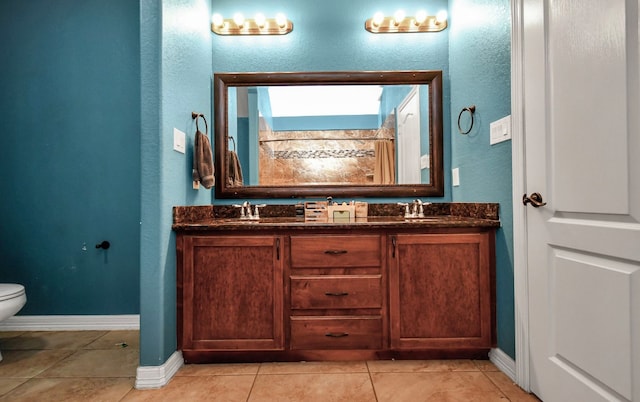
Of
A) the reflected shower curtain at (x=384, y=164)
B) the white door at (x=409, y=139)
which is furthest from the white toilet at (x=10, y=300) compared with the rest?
the white door at (x=409, y=139)

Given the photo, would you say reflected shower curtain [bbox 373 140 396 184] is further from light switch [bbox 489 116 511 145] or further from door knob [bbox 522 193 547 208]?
door knob [bbox 522 193 547 208]

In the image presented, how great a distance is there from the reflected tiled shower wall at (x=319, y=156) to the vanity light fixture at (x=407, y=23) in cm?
64

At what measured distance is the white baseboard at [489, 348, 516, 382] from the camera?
165 cm

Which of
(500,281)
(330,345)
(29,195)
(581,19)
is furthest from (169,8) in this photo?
(500,281)

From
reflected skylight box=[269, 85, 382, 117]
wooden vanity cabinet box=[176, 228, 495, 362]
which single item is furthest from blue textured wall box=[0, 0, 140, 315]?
reflected skylight box=[269, 85, 382, 117]

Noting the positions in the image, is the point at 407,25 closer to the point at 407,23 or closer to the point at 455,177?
the point at 407,23

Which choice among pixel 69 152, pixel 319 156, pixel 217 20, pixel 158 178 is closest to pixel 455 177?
pixel 319 156

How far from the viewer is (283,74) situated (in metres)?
A: 2.36

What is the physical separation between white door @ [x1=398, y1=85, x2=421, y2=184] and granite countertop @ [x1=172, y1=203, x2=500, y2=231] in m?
0.23

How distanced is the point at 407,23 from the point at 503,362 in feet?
7.20

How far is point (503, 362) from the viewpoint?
1.71 meters

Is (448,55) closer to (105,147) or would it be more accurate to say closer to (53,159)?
(105,147)

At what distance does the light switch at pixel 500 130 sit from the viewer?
5.38ft

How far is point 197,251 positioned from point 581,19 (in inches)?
76.5
